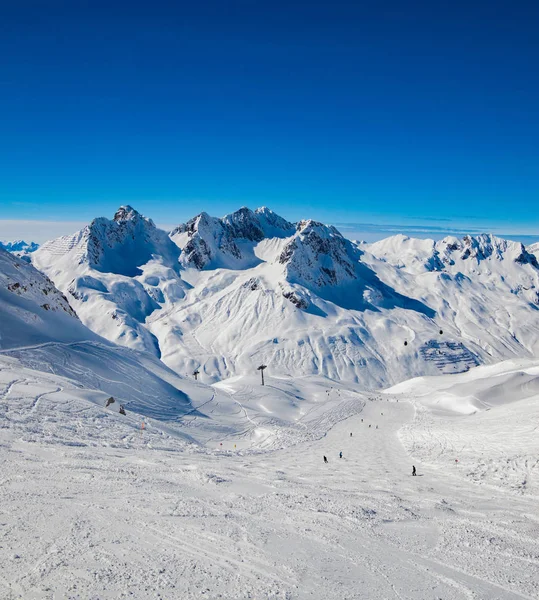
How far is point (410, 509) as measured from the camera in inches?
637

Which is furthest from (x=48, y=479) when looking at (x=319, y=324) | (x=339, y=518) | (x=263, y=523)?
(x=319, y=324)

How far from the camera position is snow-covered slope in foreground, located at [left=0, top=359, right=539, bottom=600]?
27.7 feet

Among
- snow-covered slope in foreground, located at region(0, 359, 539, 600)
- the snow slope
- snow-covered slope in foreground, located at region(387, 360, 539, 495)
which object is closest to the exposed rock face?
the snow slope

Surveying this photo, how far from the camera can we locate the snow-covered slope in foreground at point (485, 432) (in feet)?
80.9

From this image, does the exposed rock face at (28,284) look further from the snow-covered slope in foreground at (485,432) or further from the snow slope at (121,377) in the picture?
the snow-covered slope in foreground at (485,432)

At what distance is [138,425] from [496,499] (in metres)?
21.1

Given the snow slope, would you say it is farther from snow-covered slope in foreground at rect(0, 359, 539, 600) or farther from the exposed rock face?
snow-covered slope in foreground at rect(0, 359, 539, 600)

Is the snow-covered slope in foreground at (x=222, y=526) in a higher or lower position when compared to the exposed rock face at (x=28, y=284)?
lower

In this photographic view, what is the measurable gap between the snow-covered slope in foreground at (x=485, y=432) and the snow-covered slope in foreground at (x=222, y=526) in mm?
2207

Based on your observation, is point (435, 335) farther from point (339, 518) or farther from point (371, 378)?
point (339, 518)

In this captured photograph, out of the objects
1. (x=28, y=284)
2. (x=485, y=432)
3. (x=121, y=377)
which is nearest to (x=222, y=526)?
(x=485, y=432)

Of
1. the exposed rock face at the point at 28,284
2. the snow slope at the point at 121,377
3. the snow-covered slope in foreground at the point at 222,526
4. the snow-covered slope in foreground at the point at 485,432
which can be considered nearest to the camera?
the snow-covered slope in foreground at the point at 222,526

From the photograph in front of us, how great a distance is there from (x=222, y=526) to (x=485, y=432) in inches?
1231

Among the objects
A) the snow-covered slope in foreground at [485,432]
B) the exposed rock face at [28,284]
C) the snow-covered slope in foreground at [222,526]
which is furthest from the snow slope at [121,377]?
the snow-covered slope in foreground at [485,432]
